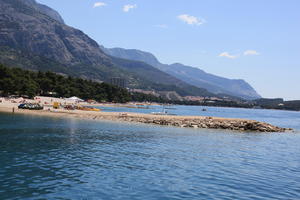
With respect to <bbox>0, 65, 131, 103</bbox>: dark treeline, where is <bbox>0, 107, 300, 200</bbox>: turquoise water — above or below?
below

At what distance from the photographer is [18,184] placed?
17547 mm

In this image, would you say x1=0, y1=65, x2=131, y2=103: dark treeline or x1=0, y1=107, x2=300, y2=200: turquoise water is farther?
x1=0, y1=65, x2=131, y2=103: dark treeline

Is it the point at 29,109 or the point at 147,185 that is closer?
the point at 147,185

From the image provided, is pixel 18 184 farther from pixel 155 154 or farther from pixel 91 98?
pixel 91 98

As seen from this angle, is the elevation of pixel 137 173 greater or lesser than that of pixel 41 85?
lesser

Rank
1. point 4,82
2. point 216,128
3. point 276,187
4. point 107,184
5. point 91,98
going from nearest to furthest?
point 107,184, point 276,187, point 216,128, point 4,82, point 91,98

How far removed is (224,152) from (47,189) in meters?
23.4

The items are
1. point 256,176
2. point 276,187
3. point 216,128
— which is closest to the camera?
point 276,187

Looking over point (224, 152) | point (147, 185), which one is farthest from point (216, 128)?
point (147, 185)

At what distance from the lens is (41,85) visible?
6201 inches

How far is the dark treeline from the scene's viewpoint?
12675 cm

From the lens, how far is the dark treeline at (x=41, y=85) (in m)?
127

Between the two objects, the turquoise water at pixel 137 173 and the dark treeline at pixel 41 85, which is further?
the dark treeline at pixel 41 85

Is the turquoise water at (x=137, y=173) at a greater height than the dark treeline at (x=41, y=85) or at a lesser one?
lesser
